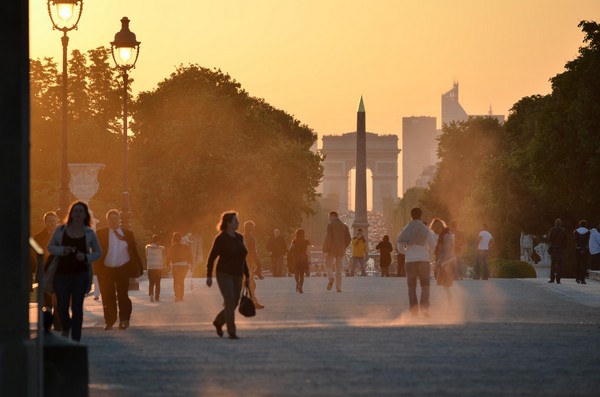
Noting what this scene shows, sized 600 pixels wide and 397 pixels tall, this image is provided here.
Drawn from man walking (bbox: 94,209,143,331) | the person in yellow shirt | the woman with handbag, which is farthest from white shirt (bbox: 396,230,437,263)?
the person in yellow shirt

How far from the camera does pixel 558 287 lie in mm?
40750

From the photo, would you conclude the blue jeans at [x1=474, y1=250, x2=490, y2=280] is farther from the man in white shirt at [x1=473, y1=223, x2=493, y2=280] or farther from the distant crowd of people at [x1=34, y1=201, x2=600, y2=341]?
the distant crowd of people at [x1=34, y1=201, x2=600, y2=341]

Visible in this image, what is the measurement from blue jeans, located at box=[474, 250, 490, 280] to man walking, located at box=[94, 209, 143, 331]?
26.0 metres

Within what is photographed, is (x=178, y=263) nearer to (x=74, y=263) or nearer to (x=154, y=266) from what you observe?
(x=154, y=266)

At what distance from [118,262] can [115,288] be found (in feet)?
2.06

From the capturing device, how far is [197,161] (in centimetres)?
7269

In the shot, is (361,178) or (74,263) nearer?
(74,263)

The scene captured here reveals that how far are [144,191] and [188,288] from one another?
103 ft

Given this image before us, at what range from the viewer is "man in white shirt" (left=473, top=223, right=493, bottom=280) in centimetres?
4546

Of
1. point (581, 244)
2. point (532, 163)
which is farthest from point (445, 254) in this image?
point (532, 163)

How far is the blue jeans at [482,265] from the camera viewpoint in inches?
1869

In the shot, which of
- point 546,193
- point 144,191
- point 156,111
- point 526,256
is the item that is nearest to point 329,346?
point 546,193

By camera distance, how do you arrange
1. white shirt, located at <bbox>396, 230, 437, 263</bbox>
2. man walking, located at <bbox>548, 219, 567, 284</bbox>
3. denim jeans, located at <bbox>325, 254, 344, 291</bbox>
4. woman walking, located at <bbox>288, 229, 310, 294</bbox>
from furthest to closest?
man walking, located at <bbox>548, 219, 567, 284</bbox> → woman walking, located at <bbox>288, 229, 310, 294</bbox> → denim jeans, located at <bbox>325, 254, 344, 291</bbox> → white shirt, located at <bbox>396, 230, 437, 263</bbox>

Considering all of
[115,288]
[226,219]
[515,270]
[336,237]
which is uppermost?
[226,219]
